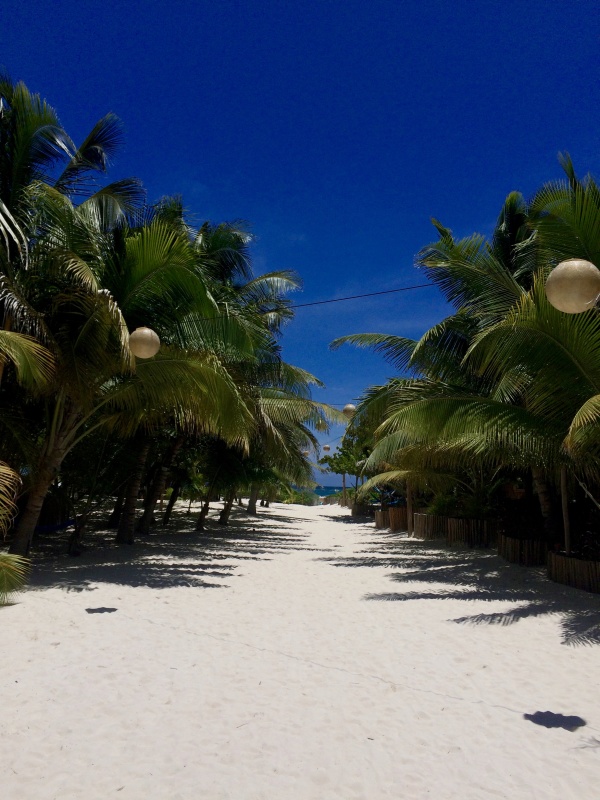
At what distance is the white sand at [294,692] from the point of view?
2799 millimetres

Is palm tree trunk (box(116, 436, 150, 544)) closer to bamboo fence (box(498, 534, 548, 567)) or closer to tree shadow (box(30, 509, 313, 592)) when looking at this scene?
tree shadow (box(30, 509, 313, 592))

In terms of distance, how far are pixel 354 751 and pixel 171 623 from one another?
10.4 feet

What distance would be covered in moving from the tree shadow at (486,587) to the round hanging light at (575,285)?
10.3ft

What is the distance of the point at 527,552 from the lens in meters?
10.0

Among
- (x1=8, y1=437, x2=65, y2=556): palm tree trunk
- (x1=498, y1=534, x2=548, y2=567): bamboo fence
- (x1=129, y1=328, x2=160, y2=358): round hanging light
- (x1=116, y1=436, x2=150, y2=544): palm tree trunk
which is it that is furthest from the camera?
(x1=116, y1=436, x2=150, y2=544): palm tree trunk

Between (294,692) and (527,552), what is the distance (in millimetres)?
7280

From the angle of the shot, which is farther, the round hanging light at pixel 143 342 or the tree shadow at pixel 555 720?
the round hanging light at pixel 143 342

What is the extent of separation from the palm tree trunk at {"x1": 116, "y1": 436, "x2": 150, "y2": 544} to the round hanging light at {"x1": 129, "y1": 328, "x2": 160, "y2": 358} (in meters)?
5.46

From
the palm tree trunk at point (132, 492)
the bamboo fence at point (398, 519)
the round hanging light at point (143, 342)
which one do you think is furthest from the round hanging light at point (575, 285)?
the bamboo fence at point (398, 519)

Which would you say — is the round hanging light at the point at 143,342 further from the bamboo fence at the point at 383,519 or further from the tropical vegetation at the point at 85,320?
the bamboo fence at the point at 383,519

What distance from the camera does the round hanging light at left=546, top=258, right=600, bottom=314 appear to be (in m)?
4.20

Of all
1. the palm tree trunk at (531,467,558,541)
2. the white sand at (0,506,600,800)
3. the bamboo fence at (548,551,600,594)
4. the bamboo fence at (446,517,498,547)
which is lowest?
the white sand at (0,506,600,800)

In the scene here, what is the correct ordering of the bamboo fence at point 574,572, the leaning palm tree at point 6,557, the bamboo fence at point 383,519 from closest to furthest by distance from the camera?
the leaning palm tree at point 6,557 < the bamboo fence at point 574,572 < the bamboo fence at point 383,519

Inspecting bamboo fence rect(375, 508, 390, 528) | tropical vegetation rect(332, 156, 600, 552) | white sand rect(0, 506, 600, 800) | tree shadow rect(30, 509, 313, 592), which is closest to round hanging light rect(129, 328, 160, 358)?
white sand rect(0, 506, 600, 800)
